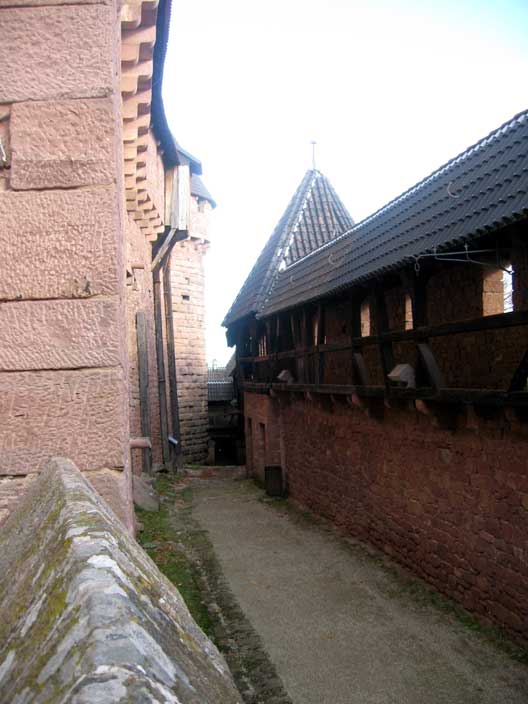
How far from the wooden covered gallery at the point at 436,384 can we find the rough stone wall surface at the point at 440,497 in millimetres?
18

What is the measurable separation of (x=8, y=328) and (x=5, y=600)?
186 cm

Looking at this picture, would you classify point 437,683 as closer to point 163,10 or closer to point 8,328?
point 8,328

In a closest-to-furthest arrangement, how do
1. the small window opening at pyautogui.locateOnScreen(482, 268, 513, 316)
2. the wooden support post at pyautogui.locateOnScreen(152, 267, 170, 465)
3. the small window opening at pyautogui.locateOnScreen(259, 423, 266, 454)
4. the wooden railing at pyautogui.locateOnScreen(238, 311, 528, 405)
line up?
the wooden railing at pyautogui.locateOnScreen(238, 311, 528, 405) < the small window opening at pyautogui.locateOnScreen(482, 268, 513, 316) < the small window opening at pyautogui.locateOnScreen(259, 423, 266, 454) < the wooden support post at pyautogui.locateOnScreen(152, 267, 170, 465)

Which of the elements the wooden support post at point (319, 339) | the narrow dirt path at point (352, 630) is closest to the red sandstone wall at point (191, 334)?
the wooden support post at point (319, 339)

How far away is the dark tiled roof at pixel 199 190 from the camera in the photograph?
70.8 feet

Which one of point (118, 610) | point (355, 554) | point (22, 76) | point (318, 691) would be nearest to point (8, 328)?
point (22, 76)

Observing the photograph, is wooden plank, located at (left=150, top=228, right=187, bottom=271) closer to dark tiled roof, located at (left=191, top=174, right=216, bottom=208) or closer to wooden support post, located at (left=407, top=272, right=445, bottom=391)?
wooden support post, located at (left=407, top=272, right=445, bottom=391)

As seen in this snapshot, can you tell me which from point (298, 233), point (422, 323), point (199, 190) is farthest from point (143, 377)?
point (199, 190)

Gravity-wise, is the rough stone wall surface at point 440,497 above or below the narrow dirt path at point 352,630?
above

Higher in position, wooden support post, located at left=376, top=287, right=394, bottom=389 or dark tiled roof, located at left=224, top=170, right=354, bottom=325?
dark tiled roof, located at left=224, top=170, right=354, bottom=325

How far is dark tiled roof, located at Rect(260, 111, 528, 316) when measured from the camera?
243 inches

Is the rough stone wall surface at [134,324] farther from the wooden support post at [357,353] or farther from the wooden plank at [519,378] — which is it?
the wooden plank at [519,378]

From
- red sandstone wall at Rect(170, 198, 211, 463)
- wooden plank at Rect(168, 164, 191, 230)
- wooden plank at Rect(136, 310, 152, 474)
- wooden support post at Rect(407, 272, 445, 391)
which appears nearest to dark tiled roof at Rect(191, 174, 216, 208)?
red sandstone wall at Rect(170, 198, 211, 463)

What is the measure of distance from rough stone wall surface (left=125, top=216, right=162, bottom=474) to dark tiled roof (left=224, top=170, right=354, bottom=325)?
2282mm
